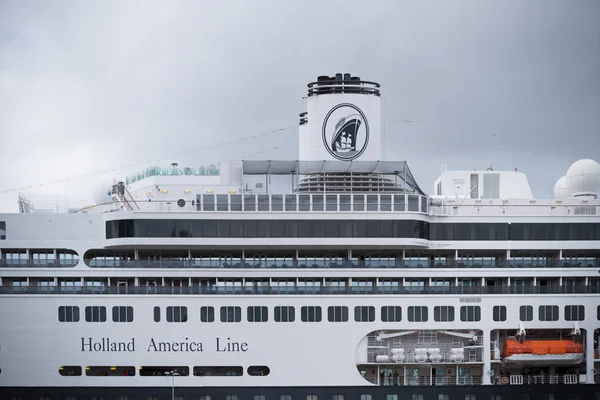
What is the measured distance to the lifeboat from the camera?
38344mm

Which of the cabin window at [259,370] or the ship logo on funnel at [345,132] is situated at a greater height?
the ship logo on funnel at [345,132]

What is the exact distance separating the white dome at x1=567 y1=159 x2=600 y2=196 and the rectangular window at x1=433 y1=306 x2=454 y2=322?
1017cm

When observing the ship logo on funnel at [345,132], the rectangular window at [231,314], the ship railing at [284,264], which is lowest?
the rectangular window at [231,314]

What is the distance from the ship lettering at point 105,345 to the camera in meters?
37.8

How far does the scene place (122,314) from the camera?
3797 centimetres

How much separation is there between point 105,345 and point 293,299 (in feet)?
27.6

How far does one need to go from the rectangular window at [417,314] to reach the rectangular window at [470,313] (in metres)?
1.69

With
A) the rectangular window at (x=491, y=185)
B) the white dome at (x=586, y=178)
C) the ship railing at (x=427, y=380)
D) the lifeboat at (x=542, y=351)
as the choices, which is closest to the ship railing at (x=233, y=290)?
the lifeboat at (x=542, y=351)

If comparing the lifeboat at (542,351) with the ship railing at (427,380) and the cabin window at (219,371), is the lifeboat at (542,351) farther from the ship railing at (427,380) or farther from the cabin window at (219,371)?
the cabin window at (219,371)

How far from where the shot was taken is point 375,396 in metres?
37.8

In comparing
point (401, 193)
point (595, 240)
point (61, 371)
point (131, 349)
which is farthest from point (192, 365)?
point (595, 240)

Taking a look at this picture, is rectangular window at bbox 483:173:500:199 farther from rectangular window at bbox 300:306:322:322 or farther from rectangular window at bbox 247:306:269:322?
rectangular window at bbox 247:306:269:322

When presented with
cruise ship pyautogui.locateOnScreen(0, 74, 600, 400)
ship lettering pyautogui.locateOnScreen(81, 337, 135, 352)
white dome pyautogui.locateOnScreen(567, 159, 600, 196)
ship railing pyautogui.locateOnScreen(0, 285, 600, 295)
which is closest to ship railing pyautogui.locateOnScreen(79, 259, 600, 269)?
cruise ship pyautogui.locateOnScreen(0, 74, 600, 400)

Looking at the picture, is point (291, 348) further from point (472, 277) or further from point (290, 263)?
point (472, 277)
